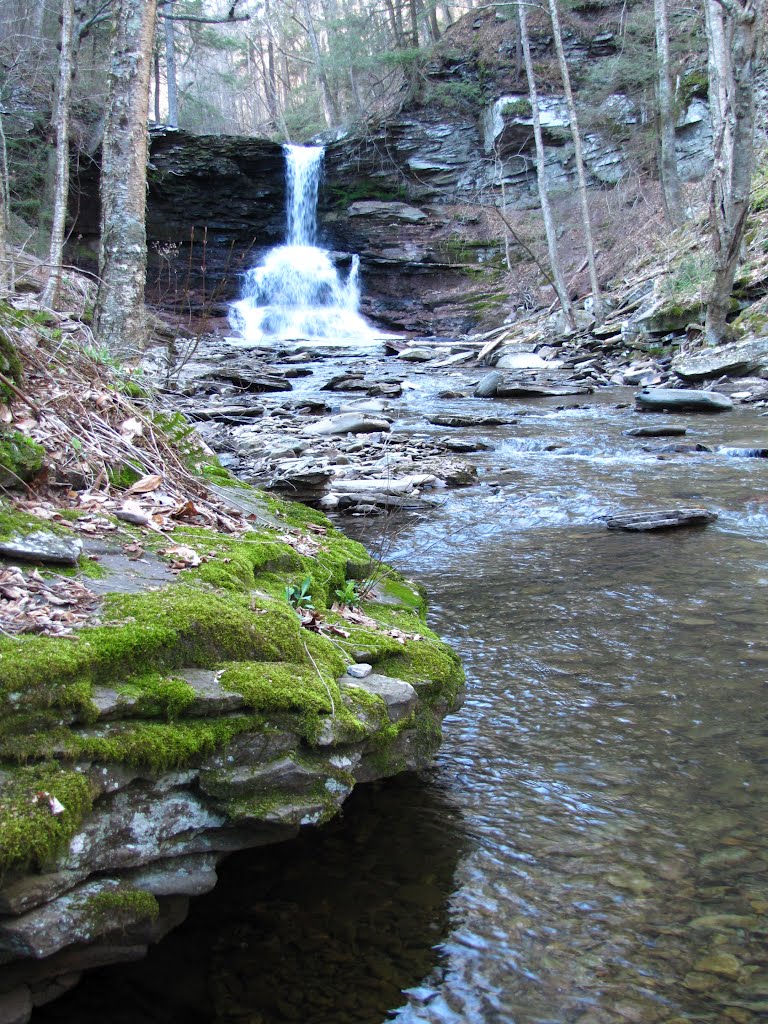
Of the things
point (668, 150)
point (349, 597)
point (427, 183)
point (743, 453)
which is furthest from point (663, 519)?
point (427, 183)

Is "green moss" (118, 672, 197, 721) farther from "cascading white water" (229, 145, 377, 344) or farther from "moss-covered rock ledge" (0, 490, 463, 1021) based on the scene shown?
"cascading white water" (229, 145, 377, 344)

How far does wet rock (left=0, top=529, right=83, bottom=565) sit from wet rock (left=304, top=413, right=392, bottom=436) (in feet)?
26.1

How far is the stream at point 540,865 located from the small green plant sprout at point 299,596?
0.72 meters

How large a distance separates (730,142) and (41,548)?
15.4m

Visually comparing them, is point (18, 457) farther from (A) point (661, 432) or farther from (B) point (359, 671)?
(A) point (661, 432)

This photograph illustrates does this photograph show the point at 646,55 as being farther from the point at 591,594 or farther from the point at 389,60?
the point at 591,594

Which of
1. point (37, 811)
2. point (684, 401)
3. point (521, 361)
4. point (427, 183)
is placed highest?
point (427, 183)

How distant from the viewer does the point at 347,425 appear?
1082cm

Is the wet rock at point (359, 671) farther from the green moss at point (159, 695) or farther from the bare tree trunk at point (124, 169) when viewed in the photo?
the bare tree trunk at point (124, 169)

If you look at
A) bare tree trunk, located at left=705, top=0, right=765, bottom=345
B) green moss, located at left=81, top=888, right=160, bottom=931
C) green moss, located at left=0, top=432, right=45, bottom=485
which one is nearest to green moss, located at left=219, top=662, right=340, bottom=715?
green moss, located at left=81, top=888, right=160, bottom=931

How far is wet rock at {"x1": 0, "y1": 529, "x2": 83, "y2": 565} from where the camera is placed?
2510 mm

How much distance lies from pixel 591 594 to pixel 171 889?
11.2 feet

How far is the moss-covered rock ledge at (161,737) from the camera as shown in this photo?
1.73m

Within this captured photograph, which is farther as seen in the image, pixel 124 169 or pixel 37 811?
pixel 124 169
